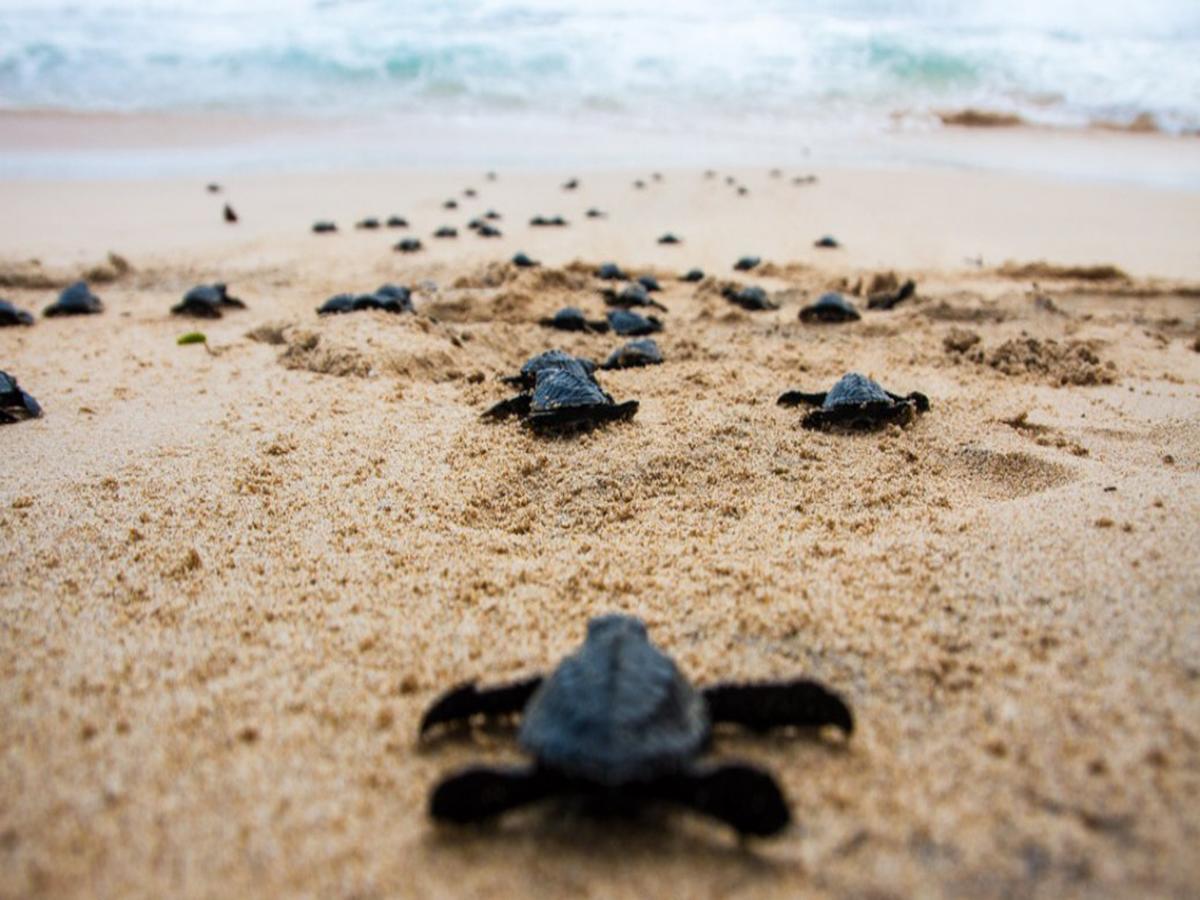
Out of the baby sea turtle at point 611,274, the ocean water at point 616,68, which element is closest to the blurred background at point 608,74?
the ocean water at point 616,68

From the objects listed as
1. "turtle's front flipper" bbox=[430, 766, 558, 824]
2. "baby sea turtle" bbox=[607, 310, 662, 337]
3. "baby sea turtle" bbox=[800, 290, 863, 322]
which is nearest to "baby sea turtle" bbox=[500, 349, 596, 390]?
"baby sea turtle" bbox=[607, 310, 662, 337]

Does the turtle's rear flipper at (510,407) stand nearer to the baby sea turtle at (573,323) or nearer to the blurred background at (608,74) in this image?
the baby sea turtle at (573,323)

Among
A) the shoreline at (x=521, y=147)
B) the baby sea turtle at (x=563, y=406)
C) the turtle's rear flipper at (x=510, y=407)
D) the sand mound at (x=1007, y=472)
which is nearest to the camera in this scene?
the sand mound at (x=1007, y=472)

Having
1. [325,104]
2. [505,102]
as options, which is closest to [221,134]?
[325,104]

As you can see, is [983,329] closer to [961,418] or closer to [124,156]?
[961,418]

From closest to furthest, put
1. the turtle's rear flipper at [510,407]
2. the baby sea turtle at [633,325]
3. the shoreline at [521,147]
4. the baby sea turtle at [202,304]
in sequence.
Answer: the turtle's rear flipper at [510,407]
the baby sea turtle at [633,325]
the baby sea turtle at [202,304]
the shoreline at [521,147]

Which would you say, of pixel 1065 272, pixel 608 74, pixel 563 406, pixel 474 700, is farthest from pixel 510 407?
pixel 608 74

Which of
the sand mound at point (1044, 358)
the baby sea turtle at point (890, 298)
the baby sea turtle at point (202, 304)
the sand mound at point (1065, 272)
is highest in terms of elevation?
the sand mound at point (1065, 272)
